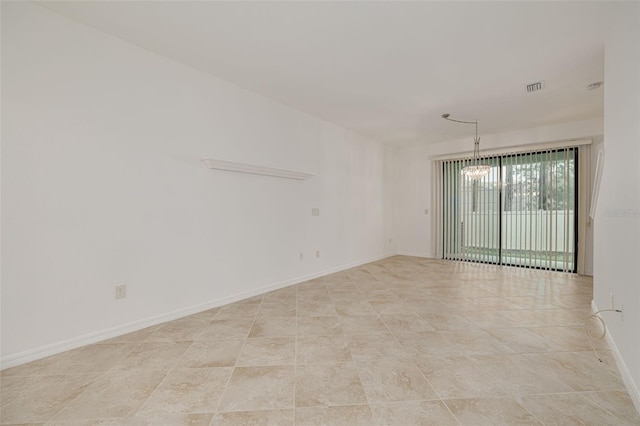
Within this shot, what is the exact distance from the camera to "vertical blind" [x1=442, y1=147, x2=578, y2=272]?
193 inches

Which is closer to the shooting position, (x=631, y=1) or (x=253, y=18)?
(x=631, y=1)

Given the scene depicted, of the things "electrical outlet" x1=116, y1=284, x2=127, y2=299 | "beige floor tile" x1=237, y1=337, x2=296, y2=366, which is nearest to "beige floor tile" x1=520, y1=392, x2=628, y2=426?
"beige floor tile" x1=237, y1=337, x2=296, y2=366

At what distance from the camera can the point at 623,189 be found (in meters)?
1.88

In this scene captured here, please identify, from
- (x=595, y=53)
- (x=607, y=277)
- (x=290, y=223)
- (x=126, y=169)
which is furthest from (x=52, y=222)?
(x=595, y=53)

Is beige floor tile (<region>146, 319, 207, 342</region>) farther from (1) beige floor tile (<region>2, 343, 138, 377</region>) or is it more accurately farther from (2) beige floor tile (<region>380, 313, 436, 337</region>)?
(2) beige floor tile (<region>380, 313, 436, 337</region>)

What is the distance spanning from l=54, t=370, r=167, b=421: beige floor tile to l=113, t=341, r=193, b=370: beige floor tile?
0.24ft

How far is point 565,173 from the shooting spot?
4902 millimetres

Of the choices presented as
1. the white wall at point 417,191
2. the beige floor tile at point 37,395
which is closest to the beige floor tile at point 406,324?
the beige floor tile at point 37,395

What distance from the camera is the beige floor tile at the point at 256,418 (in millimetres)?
1441

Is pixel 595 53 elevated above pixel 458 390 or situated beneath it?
elevated above

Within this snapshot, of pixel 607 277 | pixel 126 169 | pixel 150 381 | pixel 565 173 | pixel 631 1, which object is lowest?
pixel 150 381

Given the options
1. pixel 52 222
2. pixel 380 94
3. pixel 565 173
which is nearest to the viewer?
pixel 52 222

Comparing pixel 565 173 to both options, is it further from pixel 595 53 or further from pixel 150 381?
pixel 150 381

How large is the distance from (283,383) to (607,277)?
284 cm
